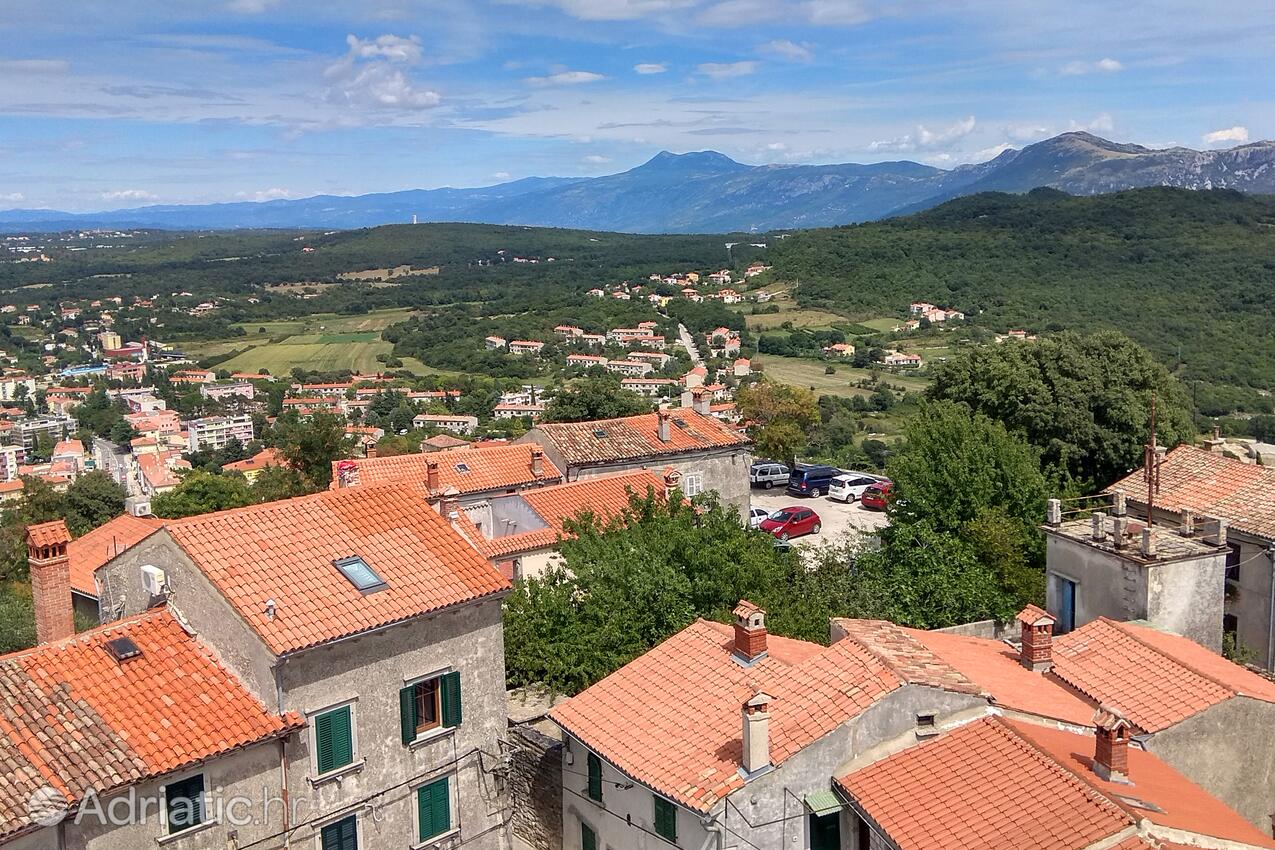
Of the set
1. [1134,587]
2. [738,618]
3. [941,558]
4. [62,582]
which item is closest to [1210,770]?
[1134,587]

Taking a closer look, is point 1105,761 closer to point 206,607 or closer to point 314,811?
point 314,811

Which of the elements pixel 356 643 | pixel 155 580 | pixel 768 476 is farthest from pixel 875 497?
pixel 155 580

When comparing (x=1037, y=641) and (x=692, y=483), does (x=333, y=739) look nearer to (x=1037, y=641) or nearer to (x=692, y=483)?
Answer: (x=1037, y=641)

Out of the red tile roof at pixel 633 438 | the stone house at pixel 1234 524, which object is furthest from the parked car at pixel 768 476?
the stone house at pixel 1234 524

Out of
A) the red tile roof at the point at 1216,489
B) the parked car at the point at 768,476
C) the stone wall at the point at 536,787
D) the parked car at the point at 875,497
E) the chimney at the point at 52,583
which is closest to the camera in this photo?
the chimney at the point at 52,583

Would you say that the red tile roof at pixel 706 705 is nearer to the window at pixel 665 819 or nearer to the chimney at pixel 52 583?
the window at pixel 665 819
